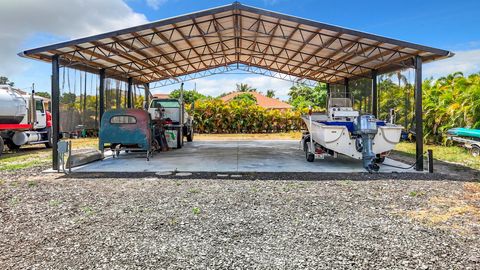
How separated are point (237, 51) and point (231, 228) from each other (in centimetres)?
1165

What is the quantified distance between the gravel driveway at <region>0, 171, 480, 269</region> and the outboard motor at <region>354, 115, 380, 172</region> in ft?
5.60

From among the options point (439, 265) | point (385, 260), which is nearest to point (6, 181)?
point (385, 260)

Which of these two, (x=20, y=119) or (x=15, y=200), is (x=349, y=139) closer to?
(x=15, y=200)

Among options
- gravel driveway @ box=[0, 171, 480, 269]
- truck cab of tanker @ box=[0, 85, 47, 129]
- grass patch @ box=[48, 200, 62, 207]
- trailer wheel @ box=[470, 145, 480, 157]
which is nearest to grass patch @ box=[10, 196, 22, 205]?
gravel driveway @ box=[0, 171, 480, 269]

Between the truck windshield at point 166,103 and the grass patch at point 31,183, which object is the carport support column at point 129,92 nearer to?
the truck windshield at point 166,103

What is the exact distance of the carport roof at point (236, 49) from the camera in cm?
826

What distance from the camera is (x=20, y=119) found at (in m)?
12.4

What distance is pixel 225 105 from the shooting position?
24.2m

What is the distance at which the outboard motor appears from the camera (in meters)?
8.03

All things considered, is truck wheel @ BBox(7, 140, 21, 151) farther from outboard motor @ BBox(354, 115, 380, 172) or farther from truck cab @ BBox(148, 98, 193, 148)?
outboard motor @ BBox(354, 115, 380, 172)

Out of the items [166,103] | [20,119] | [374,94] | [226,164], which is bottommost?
[226,164]

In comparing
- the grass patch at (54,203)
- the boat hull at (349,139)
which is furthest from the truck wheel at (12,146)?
the boat hull at (349,139)

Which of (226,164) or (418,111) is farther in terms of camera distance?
(226,164)

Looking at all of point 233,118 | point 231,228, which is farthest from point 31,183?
point 233,118
